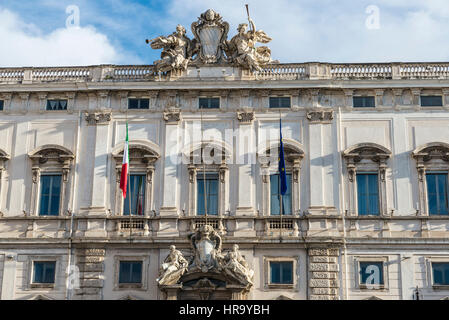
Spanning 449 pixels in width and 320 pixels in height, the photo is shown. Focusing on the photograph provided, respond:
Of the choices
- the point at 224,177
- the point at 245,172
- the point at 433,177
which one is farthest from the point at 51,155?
the point at 433,177

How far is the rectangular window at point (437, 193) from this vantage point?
37781mm

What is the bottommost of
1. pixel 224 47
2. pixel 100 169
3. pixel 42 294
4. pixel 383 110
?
pixel 42 294

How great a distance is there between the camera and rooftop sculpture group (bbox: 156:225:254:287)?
3603 cm

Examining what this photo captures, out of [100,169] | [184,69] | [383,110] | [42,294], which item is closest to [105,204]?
[100,169]

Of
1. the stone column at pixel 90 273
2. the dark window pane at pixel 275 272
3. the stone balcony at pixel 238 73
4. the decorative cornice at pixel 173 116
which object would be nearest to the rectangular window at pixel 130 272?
the stone column at pixel 90 273

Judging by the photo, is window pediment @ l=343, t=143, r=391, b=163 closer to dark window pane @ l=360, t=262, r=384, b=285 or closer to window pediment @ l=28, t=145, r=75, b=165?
dark window pane @ l=360, t=262, r=384, b=285

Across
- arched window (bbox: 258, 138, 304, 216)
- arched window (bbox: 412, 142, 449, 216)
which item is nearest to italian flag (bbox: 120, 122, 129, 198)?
arched window (bbox: 258, 138, 304, 216)

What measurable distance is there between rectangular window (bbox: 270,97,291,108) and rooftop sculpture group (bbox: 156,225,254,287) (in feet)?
24.1

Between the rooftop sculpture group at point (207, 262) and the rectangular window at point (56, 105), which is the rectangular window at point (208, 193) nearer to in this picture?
the rooftop sculpture group at point (207, 262)

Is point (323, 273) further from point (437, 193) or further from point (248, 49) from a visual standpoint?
point (248, 49)

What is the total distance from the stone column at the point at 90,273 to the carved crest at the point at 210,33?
11.3 meters

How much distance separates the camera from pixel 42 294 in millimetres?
37438

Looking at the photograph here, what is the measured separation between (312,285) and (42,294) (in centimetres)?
1269

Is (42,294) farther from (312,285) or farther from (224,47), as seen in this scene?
(224,47)
